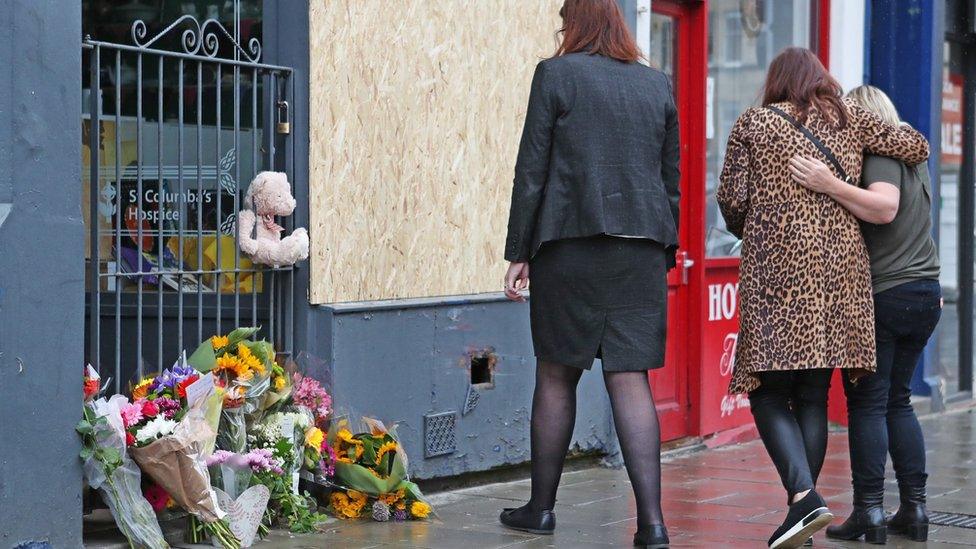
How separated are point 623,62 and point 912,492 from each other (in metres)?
1.87

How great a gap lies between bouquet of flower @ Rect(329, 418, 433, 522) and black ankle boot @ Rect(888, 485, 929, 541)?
172cm

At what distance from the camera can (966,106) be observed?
421 inches

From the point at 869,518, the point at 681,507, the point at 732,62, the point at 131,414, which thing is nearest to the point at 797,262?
the point at 869,518

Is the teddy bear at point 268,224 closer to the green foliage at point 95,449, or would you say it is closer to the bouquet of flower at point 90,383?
the bouquet of flower at point 90,383

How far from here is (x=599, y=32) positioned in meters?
5.11

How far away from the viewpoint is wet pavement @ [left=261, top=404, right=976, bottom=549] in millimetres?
5219

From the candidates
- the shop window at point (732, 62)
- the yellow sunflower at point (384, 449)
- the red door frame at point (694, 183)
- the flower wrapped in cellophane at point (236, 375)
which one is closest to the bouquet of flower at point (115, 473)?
the flower wrapped in cellophane at point (236, 375)

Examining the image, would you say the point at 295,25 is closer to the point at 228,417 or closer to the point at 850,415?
the point at 228,417

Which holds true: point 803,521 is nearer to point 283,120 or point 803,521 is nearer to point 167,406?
point 167,406

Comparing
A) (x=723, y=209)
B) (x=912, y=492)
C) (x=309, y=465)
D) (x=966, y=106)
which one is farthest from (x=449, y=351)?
(x=966, y=106)

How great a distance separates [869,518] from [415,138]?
2.31 meters

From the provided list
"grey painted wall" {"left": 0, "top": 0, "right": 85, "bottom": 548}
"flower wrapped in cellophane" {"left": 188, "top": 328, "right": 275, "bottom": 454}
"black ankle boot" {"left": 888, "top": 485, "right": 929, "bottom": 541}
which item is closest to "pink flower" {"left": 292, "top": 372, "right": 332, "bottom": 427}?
"flower wrapped in cellophane" {"left": 188, "top": 328, "right": 275, "bottom": 454}

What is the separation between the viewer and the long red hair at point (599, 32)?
201 inches

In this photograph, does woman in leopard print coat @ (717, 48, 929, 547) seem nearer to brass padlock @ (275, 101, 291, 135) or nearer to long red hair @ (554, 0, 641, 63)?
long red hair @ (554, 0, 641, 63)
